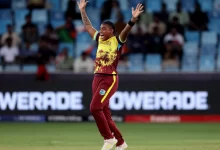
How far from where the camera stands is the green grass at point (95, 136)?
11.5m

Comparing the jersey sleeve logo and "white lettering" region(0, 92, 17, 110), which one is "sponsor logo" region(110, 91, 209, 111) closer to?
"white lettering" region(0, 92, 17, 110)

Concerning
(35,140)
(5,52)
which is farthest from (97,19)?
(35,140)

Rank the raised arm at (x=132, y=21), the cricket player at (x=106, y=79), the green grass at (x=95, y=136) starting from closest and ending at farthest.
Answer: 1. the raised arm at (x=132, y=21)
2. the cricket player at (x=106, y=79)
3. the green grass at (x=95, y=136)

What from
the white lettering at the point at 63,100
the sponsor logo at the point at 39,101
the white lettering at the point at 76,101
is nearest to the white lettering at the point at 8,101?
the sponsor logo at the point at 39,101

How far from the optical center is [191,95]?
1691 centimetres

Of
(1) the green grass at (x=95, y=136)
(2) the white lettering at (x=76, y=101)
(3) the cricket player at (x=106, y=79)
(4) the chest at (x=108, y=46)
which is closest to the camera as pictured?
(3) the cricket player at (x=106, y=79)

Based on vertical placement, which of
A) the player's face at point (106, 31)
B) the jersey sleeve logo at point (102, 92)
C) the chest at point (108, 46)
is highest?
the player's face at point (106, 31)

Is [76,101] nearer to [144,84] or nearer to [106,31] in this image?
[144,84]

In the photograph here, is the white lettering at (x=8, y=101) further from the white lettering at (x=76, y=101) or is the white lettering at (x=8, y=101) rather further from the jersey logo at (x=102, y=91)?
the jersey logo at (x=102, y=91)

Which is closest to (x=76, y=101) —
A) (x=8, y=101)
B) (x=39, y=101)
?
(x=39, y=101)

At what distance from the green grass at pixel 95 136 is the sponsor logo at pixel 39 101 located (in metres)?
0.46

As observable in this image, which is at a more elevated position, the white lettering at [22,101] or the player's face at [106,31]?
the player's face at [106,31]

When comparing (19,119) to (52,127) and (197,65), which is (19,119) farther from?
(197,65)

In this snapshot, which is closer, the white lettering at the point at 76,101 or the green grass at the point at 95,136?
the green grass at the point at 95,136
